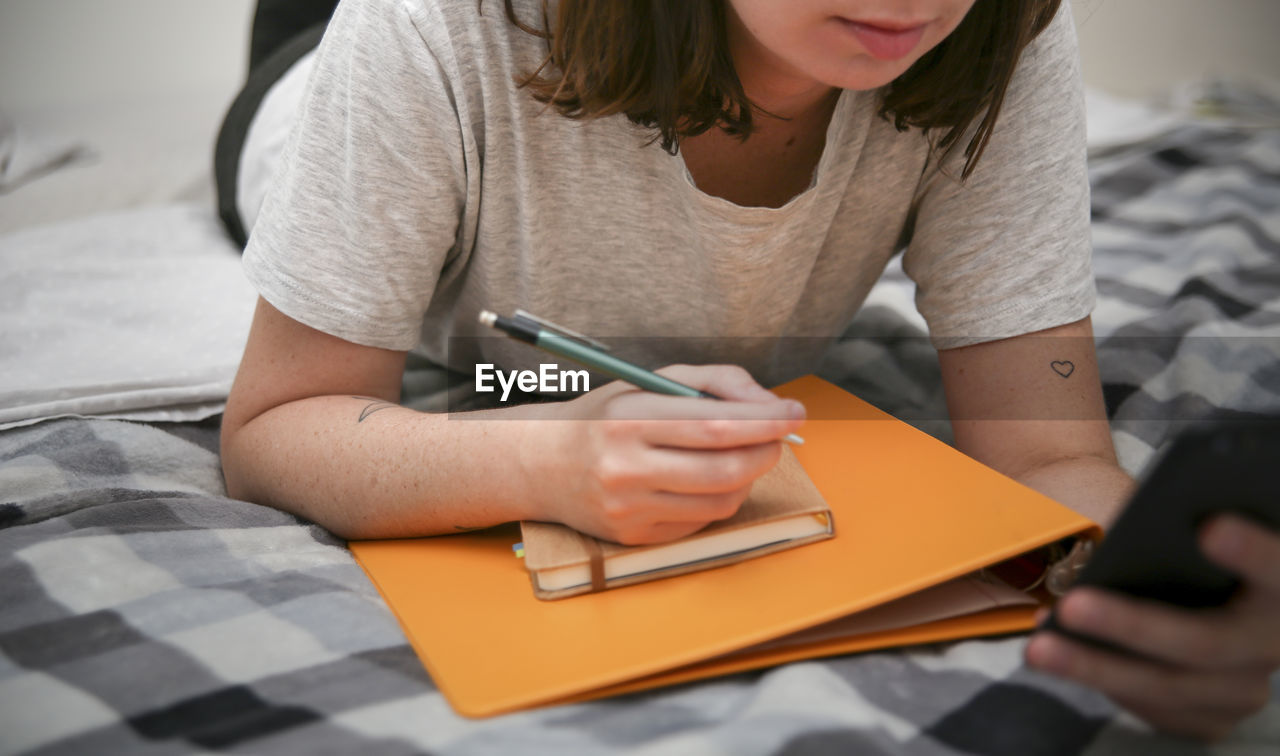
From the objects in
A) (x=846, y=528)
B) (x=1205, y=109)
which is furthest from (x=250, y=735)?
(x=1205, y=109)

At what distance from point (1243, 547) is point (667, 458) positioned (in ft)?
0.92

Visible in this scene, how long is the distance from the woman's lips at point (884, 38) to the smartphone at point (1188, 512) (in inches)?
12.0

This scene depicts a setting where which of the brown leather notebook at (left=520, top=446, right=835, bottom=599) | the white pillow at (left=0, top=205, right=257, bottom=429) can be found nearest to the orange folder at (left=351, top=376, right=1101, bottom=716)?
the brown leather notebook at (left=520, top=446, right=835, bottom=599)

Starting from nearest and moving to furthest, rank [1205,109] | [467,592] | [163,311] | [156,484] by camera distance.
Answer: [467,592], [156,484], [163,311], [1205,109]

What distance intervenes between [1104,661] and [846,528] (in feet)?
0.54

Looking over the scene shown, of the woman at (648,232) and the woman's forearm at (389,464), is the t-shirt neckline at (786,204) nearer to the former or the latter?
the woman at (648,232)

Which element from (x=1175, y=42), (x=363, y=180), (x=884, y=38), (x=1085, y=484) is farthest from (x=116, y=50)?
(x=1175, y=42)

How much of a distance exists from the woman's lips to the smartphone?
30cm

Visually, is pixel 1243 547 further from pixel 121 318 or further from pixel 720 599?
pixel 121 318

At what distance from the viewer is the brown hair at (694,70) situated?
2.03 ft

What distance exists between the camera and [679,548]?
561mm

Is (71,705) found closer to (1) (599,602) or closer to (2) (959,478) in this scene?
(1) (599,602)

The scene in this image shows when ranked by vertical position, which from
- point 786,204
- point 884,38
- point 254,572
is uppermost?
point 884,38

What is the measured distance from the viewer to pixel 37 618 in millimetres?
539
